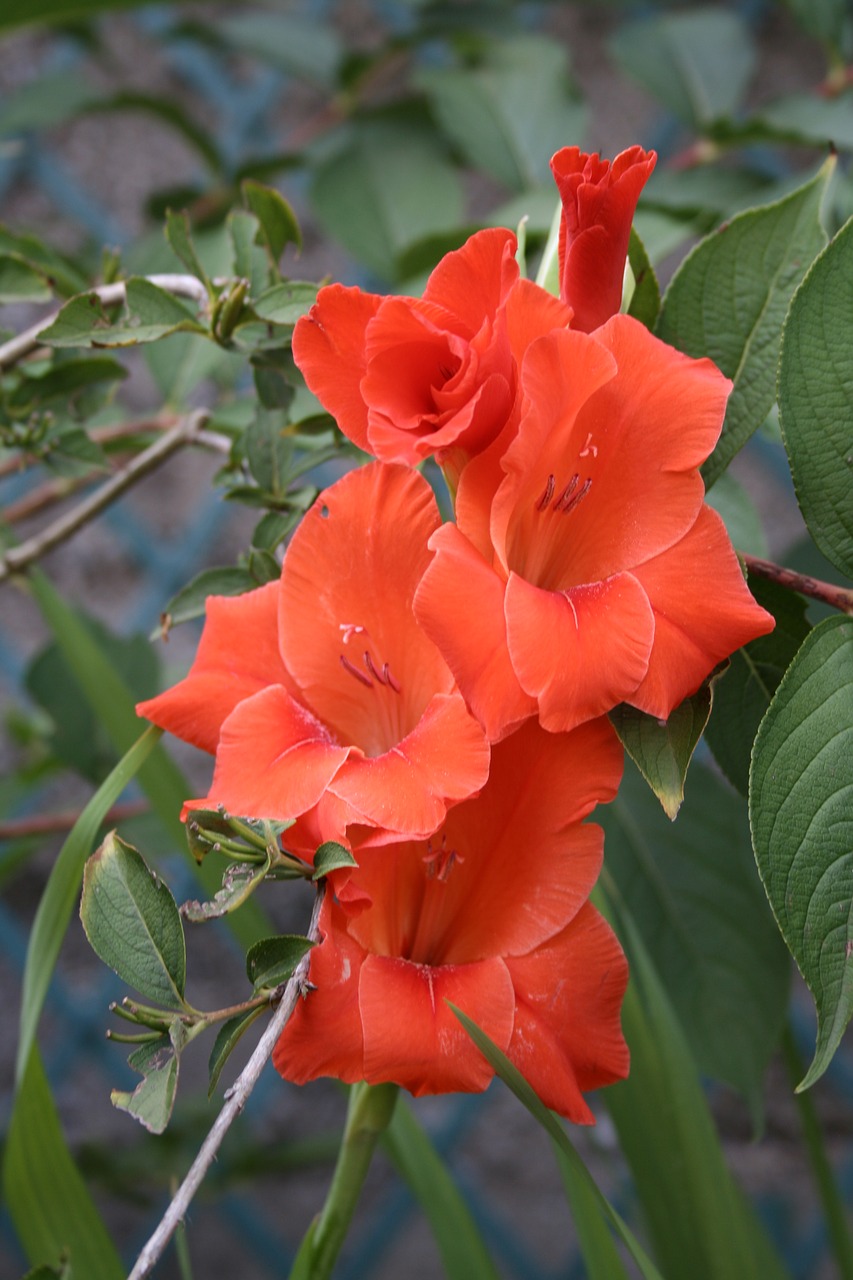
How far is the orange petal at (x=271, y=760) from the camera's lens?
242 millimetres

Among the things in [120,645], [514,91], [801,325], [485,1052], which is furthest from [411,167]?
[485,1052]

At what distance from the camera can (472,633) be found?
9.1 inches

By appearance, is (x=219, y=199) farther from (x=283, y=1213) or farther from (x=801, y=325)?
(x=283, y=1213)

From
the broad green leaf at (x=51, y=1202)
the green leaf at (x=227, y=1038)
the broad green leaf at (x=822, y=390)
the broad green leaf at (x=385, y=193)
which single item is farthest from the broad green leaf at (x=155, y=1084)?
the broad green leaf at (x=385, y=193)

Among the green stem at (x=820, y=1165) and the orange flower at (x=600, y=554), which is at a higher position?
the orange flower at (x=600, y=554)

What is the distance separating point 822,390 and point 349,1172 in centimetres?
25

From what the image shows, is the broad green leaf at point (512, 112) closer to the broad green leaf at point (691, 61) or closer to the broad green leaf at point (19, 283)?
the broad green leaf at point (691, 61)

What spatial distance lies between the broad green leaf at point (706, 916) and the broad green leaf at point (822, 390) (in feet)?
0.63

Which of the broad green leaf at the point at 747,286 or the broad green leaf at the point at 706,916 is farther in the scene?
the broad green leaf at the point at 706,916

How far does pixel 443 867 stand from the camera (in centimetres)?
28

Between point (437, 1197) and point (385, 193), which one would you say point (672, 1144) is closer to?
point (437, 1197)

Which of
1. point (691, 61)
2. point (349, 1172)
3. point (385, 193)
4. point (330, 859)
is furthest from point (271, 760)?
point (691, 61)

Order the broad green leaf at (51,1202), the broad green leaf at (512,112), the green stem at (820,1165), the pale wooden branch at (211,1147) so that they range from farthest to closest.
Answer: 1. the broad green leaf at (512,112)
2. the green stem at (820,1165)
3. the broad green leaf at (51,1202)
4. the pale wooden branch at (211,1147)

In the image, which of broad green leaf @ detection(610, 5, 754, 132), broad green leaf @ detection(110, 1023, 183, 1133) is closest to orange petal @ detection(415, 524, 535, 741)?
broad green leaf @ detection(110, 1023, 183, 1133)
